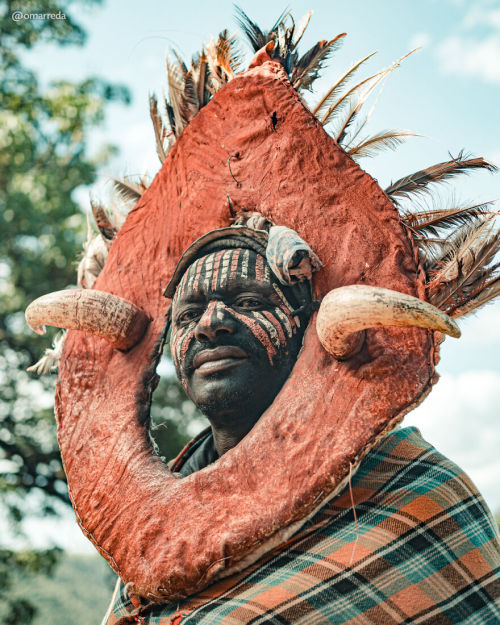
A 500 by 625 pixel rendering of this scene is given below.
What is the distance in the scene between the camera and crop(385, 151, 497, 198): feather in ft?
8.25

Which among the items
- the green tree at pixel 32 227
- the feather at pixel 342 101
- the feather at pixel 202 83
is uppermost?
the feather at pixel 342 101

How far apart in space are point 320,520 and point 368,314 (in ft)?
2.11

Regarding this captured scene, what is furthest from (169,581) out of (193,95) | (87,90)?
(87,90)

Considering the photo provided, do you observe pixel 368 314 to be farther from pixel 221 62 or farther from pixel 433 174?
pixel 221 62

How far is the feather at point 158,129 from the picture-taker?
3.14 metres

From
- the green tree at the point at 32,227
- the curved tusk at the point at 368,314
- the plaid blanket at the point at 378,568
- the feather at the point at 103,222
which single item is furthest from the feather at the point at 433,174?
the green tree at the point at 32,227

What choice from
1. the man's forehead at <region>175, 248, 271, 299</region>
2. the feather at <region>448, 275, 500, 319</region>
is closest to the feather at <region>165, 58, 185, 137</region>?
the man's forehead at <region>175, 248, 271, 299</region>

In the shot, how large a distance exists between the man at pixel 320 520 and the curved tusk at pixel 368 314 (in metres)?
0.38

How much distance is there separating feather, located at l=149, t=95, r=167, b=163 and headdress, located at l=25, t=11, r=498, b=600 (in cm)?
8

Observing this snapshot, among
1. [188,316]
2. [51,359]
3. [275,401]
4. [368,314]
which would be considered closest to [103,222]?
[51,359]

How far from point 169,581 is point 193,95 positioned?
77.7 inches

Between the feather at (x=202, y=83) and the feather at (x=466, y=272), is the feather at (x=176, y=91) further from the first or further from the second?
the feather at (x=466, y=272)

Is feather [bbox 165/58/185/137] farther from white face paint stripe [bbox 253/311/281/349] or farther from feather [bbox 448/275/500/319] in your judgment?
feather [bbox 448/275/500/319]

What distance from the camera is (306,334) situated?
2.39m
